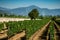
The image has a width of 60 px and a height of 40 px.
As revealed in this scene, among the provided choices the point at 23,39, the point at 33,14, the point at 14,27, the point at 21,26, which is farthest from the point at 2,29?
the point at 33,14

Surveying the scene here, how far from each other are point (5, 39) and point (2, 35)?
1.52m

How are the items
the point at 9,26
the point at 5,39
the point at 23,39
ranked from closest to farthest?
1. the point at 5,39
2. the point at 23,39
3. the point at 9,26

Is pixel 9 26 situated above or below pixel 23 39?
above

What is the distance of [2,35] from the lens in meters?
16.9

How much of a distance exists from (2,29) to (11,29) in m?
3.83

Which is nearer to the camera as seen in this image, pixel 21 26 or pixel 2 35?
pixel 2 35

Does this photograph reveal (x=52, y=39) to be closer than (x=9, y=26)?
Yes

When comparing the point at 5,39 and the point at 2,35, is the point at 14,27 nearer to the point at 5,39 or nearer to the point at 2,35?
the point at 2,35

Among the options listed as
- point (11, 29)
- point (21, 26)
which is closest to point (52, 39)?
point (11, 29)

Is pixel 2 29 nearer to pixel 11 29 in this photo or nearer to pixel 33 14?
pixel 11 29

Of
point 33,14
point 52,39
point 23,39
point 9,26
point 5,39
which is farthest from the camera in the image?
point 33,14

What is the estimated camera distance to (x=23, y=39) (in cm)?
1847

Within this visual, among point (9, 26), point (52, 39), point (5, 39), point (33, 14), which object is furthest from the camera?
point (33, 14)

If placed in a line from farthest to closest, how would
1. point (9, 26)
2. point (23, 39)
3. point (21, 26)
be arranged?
1. point (21, 26)
2. point (9, 26)
3. point (23, 39)
